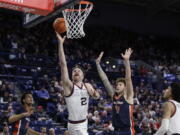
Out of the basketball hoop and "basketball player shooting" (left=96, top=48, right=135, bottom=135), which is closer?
"basketball player shooting" (left=96, top=48, right=135, bottom=135)

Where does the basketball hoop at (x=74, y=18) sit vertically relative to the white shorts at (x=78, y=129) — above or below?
above

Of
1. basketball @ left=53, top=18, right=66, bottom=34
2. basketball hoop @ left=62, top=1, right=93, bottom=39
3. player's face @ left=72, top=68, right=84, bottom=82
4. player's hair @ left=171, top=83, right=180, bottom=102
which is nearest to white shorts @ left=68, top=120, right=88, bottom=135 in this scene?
player's face @ left=72, top=68, right=84, bottom=82

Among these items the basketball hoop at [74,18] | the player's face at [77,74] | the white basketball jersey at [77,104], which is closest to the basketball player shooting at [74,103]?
the white basketball jersey at [77,104]

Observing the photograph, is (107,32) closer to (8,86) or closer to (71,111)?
(8,86)

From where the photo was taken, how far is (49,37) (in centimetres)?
2153

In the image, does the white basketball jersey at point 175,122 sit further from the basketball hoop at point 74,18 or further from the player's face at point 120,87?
the basketball hoop at point 74,18

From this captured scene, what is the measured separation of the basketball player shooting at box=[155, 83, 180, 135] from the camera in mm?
5230

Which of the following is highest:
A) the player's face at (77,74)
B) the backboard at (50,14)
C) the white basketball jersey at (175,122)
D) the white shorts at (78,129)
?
the backboard at (50,14)

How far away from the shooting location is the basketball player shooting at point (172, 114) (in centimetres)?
523

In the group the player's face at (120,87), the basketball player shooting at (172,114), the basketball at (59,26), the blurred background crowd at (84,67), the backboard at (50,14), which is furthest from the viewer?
the blurred background crowd at (84,67)

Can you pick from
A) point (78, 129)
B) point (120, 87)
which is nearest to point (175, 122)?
point (120, 87)

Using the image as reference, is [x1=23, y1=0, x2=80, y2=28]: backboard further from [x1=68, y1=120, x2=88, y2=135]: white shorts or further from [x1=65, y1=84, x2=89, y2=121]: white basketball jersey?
[x1=68, y1=120, x2=88, y2=135]: white shorts

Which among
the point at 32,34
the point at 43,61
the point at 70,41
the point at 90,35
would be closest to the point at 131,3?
the point at 90,35

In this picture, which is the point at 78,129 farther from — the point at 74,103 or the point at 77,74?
the point at 77,74
